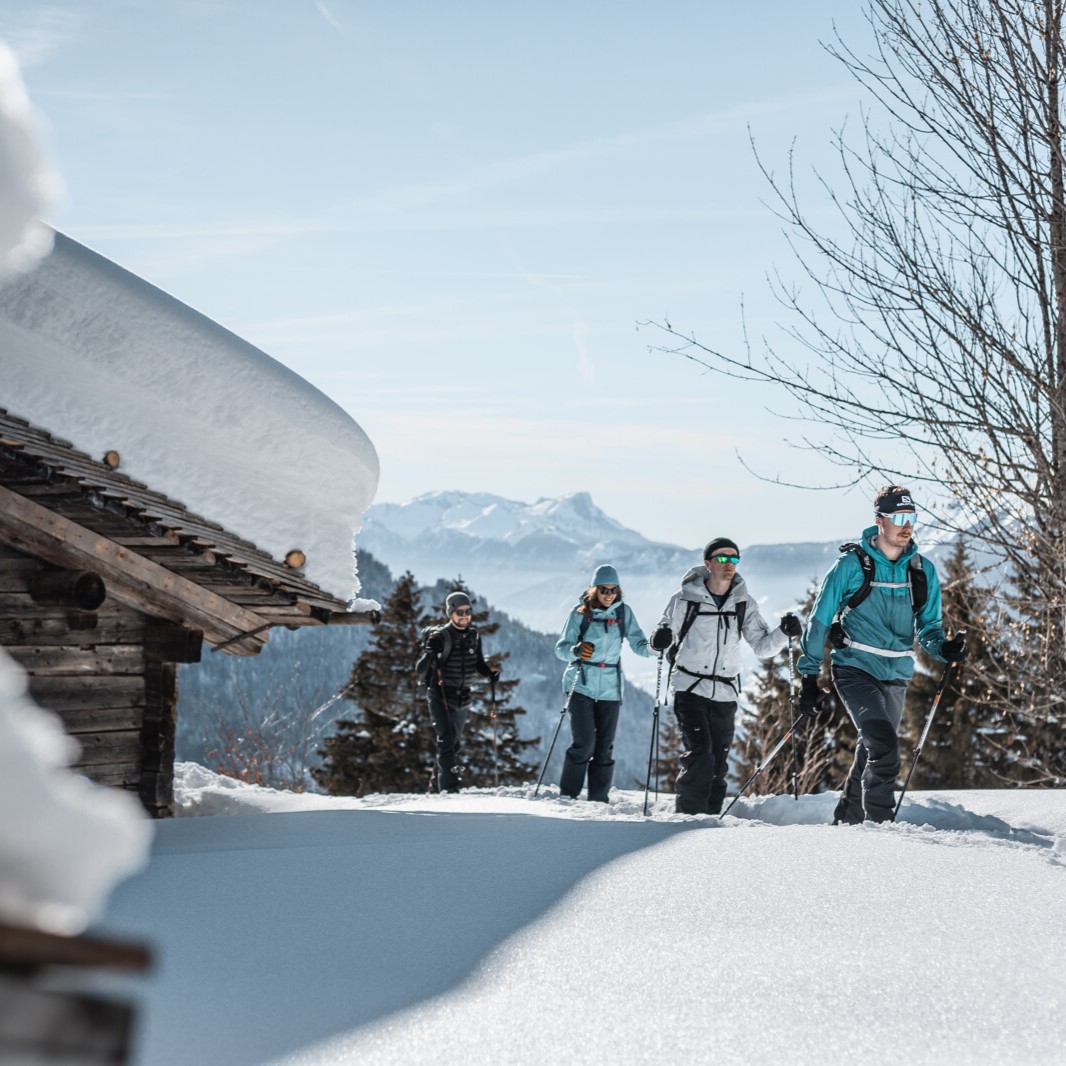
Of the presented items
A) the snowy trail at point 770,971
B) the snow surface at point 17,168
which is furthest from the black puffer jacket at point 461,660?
the snow surface at point 17,168

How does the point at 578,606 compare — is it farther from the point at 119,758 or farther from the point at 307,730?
the point at 307,730

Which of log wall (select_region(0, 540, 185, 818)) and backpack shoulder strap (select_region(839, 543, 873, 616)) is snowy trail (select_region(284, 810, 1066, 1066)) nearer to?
backpack shoulder strap (select_region(839, 543, 873, 616))

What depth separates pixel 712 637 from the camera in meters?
→ 8.37

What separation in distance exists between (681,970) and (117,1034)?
294cm

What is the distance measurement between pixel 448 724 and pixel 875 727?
20.5 ft

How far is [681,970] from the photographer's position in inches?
137

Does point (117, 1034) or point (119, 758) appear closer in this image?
point (117, 1034)

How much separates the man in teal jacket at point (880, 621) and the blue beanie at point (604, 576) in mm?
2809

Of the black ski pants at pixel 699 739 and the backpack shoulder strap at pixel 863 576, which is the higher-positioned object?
the backpack shoulder strap at pixel 863 576

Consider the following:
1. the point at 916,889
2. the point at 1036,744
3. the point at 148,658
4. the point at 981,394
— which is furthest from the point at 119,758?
the point at 1036,744

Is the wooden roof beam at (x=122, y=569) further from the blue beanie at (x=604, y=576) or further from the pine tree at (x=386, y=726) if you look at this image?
the pine tree at (x=386, y=726)

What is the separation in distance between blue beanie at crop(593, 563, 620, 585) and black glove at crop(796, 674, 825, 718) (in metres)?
2.43

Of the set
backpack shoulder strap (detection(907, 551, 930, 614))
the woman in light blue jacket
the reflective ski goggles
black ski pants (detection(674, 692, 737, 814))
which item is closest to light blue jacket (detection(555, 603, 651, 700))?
the woman in light blue jacket

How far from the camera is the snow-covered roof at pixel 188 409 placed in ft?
44.7
